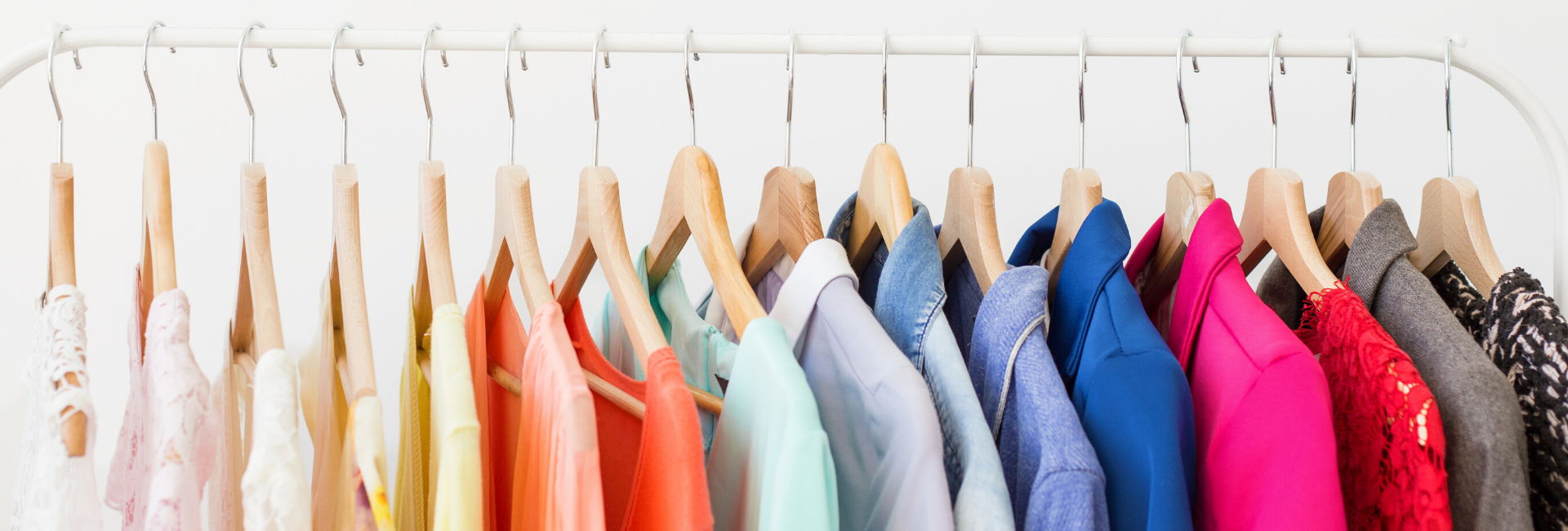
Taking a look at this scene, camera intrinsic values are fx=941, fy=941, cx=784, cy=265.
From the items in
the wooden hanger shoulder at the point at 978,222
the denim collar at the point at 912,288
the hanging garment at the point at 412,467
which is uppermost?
the wooden hanger shoulder at the point at 978,222

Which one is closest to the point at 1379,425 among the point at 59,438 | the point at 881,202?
the point at 881,202

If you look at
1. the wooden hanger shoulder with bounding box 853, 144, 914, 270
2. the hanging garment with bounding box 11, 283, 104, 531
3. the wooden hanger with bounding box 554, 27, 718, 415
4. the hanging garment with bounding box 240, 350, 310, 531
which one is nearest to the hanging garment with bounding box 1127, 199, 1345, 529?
the wooden hanger shoulder with bounding box 853, 144, 914, 270

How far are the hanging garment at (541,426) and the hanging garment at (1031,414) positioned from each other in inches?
10.6

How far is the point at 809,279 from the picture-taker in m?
0.69

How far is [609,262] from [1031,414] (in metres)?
0.33

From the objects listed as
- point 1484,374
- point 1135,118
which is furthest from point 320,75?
point 1484,374

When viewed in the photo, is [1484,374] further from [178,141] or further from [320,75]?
[178,141]

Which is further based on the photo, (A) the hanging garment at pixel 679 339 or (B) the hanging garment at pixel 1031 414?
(A) the hanging garment at pixel 679 339

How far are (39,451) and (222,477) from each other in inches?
4.2

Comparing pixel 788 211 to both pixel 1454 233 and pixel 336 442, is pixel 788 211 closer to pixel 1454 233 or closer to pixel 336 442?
pixel 336 442

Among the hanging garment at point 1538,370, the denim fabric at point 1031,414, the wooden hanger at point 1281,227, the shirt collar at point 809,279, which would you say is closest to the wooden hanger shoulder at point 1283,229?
the wooden hanger at point 1281,227

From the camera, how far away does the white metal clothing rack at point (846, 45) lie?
763 mm

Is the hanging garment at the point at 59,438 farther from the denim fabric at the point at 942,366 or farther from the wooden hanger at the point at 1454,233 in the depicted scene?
the wooden hanger at the point at 1454,233

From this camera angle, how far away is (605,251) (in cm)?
73
